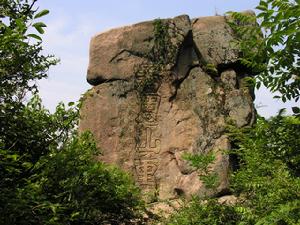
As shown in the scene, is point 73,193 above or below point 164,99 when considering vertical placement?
below

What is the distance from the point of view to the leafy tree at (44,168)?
4.66m

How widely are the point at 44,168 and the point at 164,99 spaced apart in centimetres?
384

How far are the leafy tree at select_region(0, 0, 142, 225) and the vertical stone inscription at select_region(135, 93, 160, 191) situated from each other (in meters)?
1.40

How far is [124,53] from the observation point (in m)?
8.91

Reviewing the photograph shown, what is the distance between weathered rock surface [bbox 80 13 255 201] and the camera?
841cm

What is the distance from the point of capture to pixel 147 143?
8594mm

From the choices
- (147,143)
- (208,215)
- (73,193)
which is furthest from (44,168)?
(147,143)

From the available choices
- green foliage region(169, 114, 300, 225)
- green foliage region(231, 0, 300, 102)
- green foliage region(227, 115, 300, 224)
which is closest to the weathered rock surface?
green foliage region(169, 114, 300, 225)

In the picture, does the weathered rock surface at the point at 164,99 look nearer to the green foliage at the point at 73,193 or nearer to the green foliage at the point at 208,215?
the green foliage at the point at 73,193

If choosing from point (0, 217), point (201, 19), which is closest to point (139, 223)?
point (0, 217)

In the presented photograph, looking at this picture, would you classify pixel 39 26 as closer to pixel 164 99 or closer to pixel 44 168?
pixel 44 168

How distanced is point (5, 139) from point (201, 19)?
5037mm

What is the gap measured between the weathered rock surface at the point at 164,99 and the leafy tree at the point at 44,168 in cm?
155

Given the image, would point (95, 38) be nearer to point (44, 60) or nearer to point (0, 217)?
point (44, 60)
